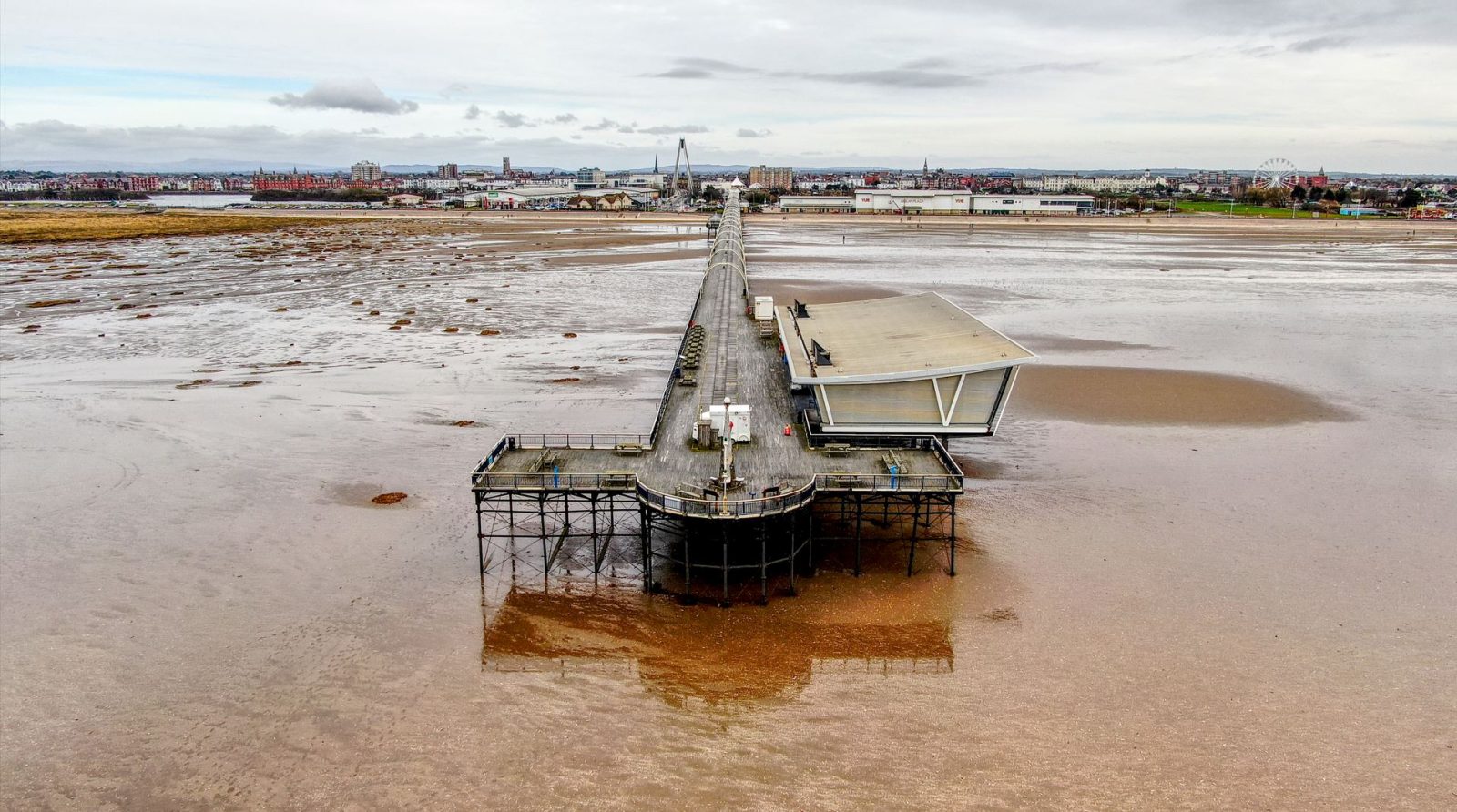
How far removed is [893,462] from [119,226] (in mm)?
170429

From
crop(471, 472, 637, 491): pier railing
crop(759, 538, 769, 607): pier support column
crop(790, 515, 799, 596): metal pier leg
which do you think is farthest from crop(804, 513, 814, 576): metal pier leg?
crop(471, 472, 637, 491): pier railing

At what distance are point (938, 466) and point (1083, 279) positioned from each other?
2692 inches

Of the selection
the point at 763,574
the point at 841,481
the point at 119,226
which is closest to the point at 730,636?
the point at 763,574

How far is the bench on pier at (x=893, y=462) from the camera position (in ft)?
86.5

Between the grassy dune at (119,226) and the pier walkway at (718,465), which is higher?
the grassy dune at (119,226)

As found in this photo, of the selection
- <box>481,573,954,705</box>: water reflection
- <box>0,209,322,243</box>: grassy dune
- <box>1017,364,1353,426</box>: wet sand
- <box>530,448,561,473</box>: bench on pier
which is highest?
<box>0,209,322,243</box>: grassy dune

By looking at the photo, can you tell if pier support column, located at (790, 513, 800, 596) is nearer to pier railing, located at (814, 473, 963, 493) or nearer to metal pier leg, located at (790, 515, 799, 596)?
metal pier leg, located at (790, 515, 799, 596)

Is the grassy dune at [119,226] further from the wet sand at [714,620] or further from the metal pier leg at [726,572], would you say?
the metal pier leg at [726,572]

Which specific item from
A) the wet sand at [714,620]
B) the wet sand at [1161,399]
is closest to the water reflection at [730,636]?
the wet sand at [714,620]

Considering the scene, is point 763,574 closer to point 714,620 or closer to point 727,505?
point 714,620

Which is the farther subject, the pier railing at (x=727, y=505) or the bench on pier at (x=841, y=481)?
the bench on pier at (x=841, y=481)

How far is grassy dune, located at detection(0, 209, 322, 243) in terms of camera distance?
13412cm

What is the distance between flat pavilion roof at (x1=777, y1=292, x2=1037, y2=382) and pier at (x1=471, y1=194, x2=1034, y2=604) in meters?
0.14

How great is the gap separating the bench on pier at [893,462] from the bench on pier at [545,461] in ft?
31.8
